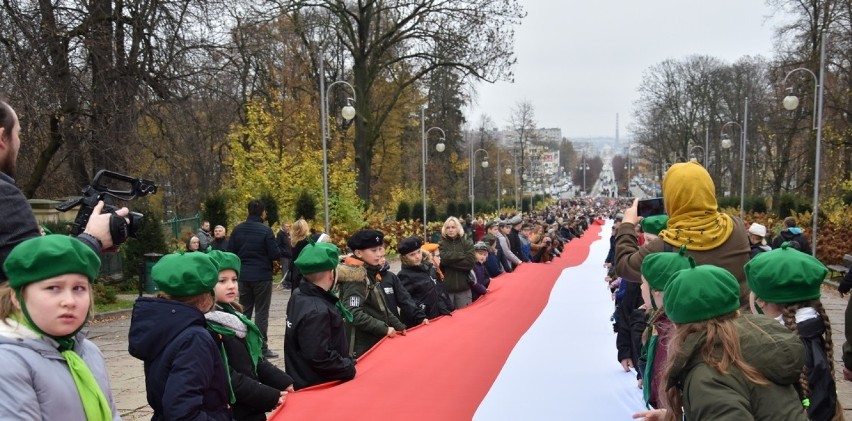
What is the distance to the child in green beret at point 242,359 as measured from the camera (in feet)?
12.2

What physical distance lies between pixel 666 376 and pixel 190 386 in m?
2.11

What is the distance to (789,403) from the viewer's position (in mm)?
2422

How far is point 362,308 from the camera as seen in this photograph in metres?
6.14

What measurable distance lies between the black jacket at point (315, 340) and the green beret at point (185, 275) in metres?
1.29

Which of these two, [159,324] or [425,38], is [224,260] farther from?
[425,38]

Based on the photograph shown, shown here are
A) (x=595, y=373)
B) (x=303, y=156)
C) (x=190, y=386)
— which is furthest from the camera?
(x=303, y=156)

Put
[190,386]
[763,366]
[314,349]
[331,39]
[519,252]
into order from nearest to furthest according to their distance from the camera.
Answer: [763,366], [190,386], [314,349], [519,252], [331,39]

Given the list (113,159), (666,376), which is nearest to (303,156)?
(113,159)

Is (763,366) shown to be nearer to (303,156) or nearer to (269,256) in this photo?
(269,256)

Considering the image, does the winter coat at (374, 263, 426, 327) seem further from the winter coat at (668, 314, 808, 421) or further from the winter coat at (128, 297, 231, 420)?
the winter coat at (668, 314, 808, 421)

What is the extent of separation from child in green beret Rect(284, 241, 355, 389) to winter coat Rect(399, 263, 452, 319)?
8.85ft

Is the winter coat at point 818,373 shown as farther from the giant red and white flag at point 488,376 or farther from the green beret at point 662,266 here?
the giant red and white flag at point 488,376

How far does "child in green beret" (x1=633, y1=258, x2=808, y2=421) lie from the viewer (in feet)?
7.81

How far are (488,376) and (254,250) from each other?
4.72 meters
